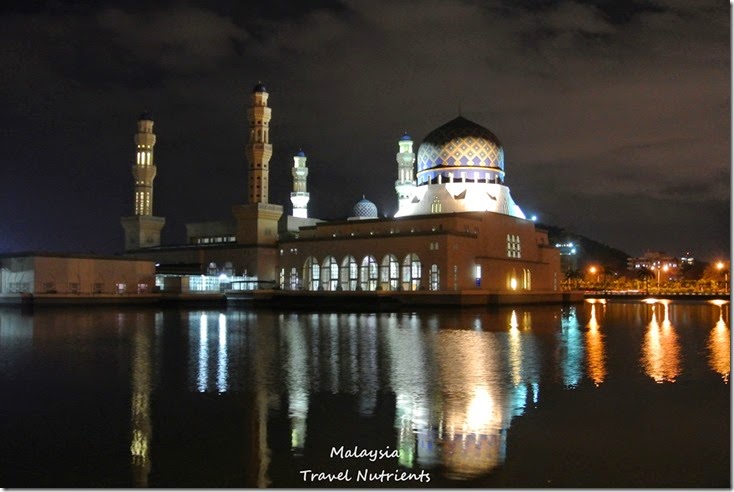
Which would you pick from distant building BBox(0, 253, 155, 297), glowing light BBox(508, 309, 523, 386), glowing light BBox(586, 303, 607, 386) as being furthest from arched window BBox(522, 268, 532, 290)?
glowing light BBox(508, 309, 523, 386)

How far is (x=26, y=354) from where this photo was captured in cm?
1472

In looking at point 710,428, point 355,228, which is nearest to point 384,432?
point 710,428

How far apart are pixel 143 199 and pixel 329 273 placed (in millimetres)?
16483

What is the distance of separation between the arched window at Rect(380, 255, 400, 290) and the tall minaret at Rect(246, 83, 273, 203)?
33.9ft

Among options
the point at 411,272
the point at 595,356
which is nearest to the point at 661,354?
the point at 595,356

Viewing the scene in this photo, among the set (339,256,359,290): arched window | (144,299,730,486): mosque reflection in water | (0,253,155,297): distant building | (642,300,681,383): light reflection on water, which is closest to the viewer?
(144,299,730,486): mosque reflection in water

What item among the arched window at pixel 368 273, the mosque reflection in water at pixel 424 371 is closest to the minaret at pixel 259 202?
the arched window at pixel 368 273

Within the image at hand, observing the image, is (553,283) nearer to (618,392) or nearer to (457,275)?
(457,275)

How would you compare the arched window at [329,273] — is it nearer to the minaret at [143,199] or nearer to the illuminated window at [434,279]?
the illuminated window at [434,279]

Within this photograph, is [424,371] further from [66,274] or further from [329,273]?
[329,273]

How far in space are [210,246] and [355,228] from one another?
11.0m

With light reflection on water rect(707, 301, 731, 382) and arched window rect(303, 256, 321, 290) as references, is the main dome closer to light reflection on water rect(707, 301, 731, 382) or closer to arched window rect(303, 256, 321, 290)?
arched window rect(303, 256, 321, 290)

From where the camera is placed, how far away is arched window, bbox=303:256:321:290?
148 feet

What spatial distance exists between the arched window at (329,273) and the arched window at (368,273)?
5.89ft
